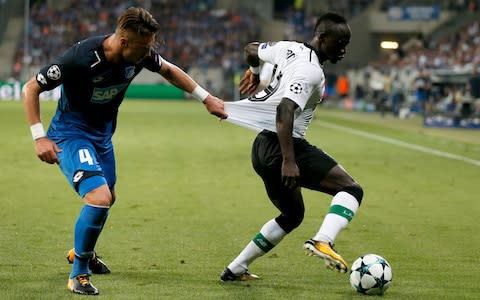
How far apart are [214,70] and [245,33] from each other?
388 cm

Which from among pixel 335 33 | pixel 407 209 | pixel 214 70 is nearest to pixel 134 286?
pixel 335 33

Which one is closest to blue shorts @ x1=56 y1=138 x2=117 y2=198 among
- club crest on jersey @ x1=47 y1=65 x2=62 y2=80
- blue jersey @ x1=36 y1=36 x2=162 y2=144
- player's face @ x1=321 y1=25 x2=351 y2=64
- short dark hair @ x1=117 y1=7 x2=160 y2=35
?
blue jersey @ x1=36 y1=36 x2=162 y2=144

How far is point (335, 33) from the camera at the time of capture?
7.35 meters

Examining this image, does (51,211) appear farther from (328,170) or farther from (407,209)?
(328,170)

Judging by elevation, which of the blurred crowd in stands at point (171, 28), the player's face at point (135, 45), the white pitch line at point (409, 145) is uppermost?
the player's face at point (135, 45)

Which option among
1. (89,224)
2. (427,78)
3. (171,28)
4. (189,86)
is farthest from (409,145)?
(171,28)

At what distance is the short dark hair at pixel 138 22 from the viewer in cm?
718

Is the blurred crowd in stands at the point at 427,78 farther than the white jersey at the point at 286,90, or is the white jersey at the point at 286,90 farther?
the blurred crowd in stands at the point at 427,78

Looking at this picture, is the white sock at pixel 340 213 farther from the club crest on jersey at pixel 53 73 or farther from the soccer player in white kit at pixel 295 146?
the club crest on jersey at pixel 53 73

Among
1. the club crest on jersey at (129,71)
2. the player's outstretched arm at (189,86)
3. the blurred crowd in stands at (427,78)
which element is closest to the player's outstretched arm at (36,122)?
the club crest on jersey at (129,71)

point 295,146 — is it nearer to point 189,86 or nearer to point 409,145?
point 189,86

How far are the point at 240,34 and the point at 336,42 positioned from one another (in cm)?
5593

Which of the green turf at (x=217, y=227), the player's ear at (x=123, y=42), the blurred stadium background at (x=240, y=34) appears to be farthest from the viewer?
the blurred stadium background at (x=240, y=34)

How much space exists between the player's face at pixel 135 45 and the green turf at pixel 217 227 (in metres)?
1.75
